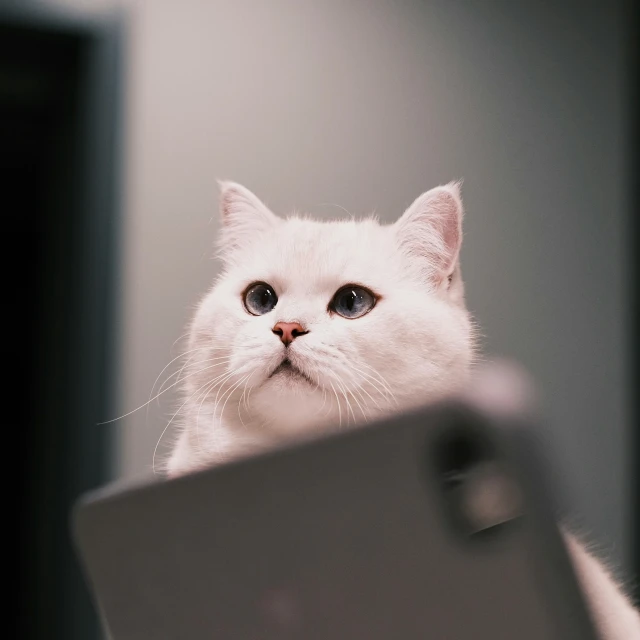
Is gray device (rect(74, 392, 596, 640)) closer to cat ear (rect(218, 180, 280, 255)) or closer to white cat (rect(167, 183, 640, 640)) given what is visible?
white cat (rect(167, 183, 640, 640))

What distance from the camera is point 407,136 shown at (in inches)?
44.5

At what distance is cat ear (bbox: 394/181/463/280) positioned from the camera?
0.85 m

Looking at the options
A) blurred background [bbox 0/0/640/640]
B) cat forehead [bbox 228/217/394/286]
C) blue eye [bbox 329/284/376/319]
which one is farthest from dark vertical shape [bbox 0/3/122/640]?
blue eye [bbox 329/284/376/319]

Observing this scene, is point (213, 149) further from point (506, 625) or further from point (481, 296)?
point (506, 625)

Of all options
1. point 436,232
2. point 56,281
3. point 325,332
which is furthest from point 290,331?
point 56,281

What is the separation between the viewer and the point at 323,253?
838mm

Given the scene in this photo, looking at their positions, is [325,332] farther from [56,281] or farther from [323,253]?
[56,281]

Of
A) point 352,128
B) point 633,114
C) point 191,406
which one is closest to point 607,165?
point 633,114

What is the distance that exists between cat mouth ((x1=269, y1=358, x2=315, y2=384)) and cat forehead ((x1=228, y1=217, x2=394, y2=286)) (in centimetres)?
11

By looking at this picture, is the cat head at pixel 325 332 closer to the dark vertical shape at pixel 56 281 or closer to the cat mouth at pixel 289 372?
the cat mouth at pixel 289 372

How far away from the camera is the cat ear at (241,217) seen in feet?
3.10

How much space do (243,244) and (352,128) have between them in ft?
0.99

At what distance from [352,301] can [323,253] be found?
0.07 m

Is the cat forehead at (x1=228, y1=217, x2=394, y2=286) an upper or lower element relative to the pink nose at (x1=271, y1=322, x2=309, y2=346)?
upper
